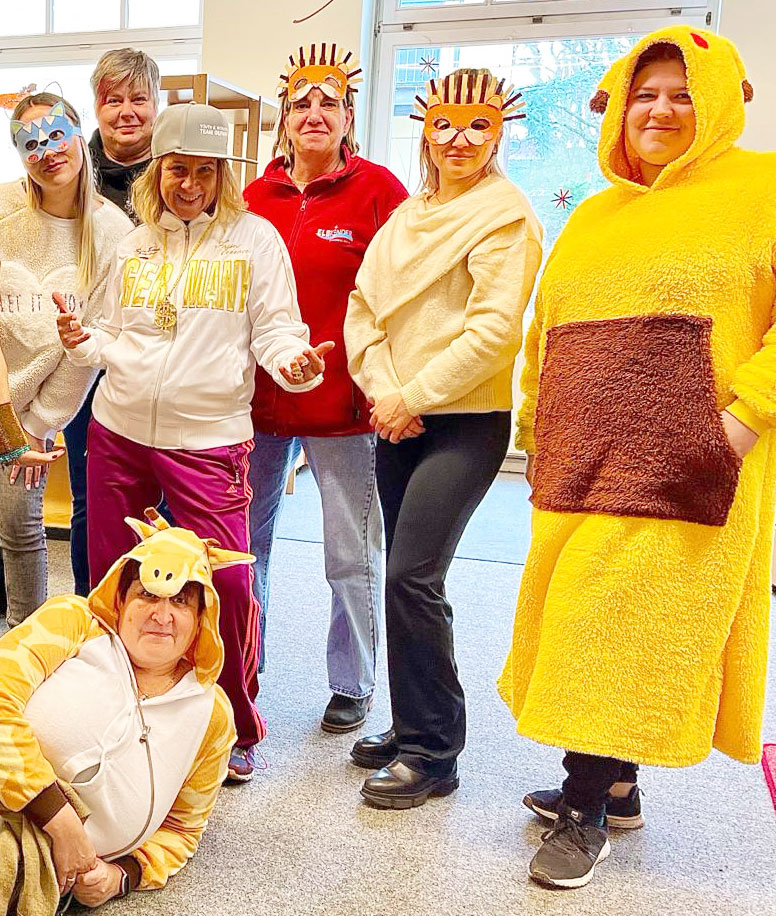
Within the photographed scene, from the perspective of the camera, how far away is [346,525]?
200 cm

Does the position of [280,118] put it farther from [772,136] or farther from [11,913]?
[772,136]

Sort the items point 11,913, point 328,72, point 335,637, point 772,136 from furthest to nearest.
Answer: point 772,136
point 335,637
point 328,72
point 11,913

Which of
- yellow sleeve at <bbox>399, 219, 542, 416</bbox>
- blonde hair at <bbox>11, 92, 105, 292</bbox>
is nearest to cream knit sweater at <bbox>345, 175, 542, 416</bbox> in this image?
yellow sleeve at <bbox>399, 219, 542, 416</bbox>

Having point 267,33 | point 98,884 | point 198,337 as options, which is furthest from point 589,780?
point 267,33

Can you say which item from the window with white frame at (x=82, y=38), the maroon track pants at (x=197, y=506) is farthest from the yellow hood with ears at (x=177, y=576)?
the window with white frame at (x=82, y=38)

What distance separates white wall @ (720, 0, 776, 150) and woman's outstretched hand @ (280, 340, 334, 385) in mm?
3150

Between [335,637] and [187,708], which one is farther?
[335,637]

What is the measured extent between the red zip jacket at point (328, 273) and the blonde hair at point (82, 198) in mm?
409

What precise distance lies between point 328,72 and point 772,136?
113 inches

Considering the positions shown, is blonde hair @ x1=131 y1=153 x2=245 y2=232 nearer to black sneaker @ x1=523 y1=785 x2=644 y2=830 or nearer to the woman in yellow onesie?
the woman in yellow onesie

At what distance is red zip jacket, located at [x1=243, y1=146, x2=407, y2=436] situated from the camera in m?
1.93

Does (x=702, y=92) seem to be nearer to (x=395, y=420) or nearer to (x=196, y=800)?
(x=395, y=420)

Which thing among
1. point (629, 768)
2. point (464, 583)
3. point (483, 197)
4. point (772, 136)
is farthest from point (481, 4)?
point (629, 768)

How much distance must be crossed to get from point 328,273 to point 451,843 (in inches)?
44.6
